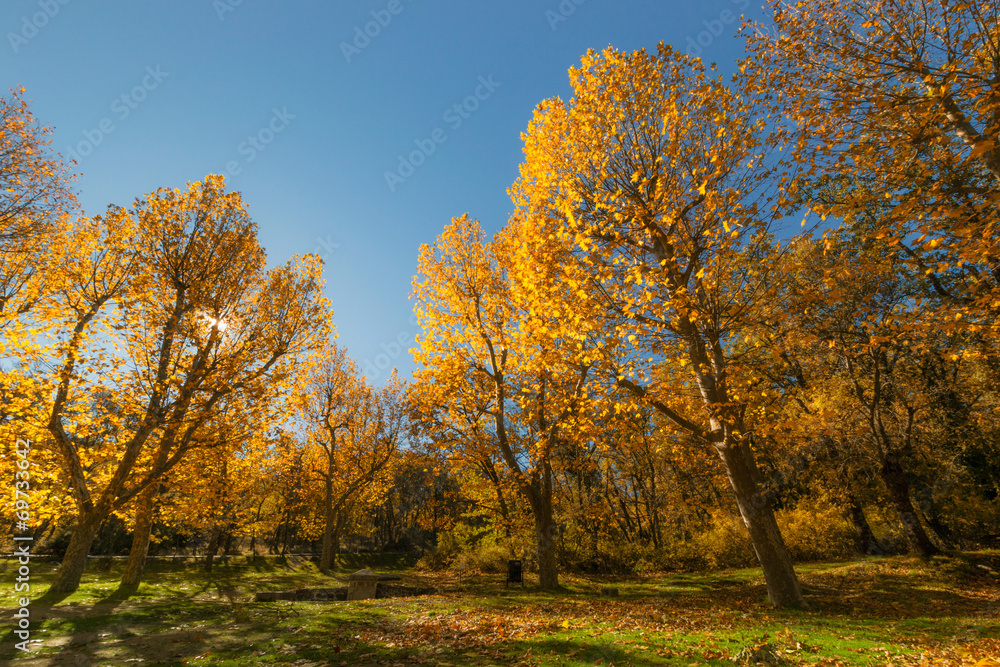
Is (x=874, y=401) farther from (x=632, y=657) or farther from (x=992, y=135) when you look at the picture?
(x=632, y=657)

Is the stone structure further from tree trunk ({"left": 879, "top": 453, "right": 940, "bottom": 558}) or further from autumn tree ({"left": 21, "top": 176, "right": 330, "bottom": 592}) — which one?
tree trunk ({"left": 879, "top": 453, "right": 940, "bottom": 558})

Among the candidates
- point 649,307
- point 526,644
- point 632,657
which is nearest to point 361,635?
point 526,644

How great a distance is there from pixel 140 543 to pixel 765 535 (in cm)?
1938

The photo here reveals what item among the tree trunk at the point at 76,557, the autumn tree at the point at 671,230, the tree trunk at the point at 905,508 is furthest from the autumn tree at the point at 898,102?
the tree trunk at the point at 76,557

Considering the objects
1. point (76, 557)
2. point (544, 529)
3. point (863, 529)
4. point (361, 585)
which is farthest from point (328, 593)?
point (863, 529)

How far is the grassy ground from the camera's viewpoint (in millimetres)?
5617

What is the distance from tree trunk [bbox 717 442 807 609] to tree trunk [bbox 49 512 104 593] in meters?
16.3

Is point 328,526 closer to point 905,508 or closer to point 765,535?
point 765,535

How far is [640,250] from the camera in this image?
30.9 feet

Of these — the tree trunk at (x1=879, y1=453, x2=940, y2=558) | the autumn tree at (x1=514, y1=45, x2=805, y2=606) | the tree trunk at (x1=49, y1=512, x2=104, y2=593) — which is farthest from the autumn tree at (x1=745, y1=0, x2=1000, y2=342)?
the tree trunk at (x1=49, y1=512, x2=104, y2=593)

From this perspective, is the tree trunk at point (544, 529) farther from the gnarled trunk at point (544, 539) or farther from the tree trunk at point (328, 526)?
the tree trunk at point (328, 526)

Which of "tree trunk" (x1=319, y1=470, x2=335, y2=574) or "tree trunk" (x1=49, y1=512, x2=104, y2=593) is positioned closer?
"tree trunk" (x1=49, y1=512, x2=104, y2=593)

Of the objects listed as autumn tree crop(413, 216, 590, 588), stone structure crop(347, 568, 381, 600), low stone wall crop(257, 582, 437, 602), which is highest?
autumn tree crop(413, 216, 590, 588)

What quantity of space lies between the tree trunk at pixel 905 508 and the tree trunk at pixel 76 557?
25390 mm
